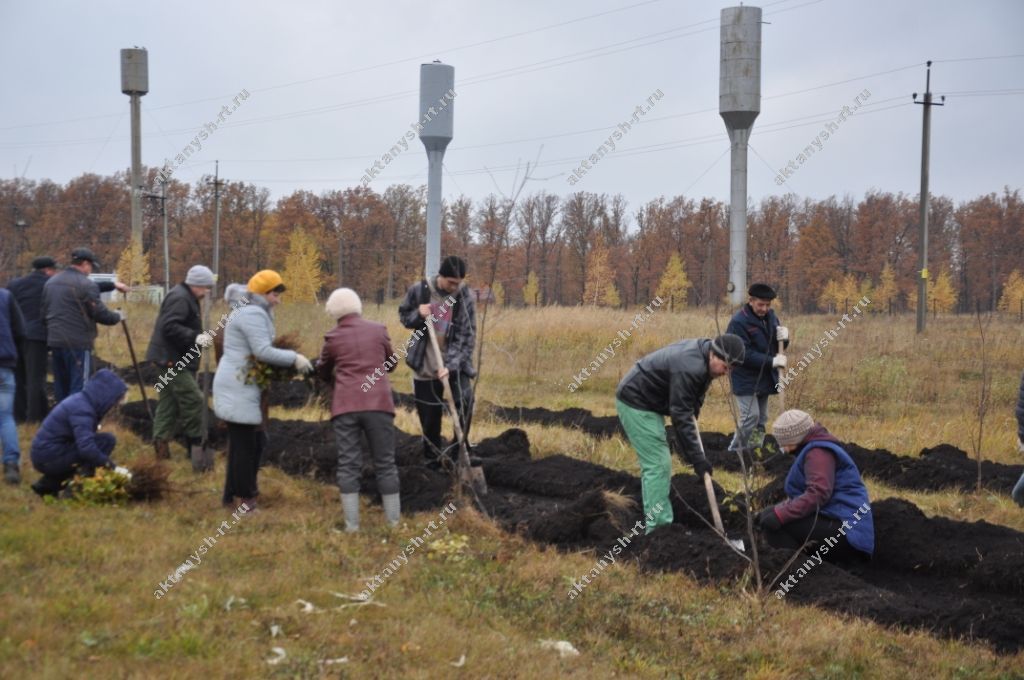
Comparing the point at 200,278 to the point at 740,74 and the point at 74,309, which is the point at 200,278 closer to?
the point at 74,309

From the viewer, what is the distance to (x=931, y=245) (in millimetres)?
56312

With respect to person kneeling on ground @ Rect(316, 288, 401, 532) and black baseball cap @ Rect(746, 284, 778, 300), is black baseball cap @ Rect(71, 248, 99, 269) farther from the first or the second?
black baseball cap @ Rect(746, 284, 778, 300)

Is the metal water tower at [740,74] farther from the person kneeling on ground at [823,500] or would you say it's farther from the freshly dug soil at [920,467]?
the person kneeling on ground at [823,500]

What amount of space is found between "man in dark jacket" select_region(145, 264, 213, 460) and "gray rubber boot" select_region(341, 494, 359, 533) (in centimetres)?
248

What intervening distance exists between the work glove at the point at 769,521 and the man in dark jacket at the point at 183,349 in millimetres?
4890

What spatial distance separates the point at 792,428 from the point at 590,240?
43.2 m

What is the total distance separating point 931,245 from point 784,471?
2069 inches

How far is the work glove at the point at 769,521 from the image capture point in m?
6.41

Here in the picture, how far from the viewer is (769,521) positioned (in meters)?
6.48

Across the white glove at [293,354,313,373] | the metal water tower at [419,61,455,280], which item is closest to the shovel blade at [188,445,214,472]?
the white glove at [293,354,313,373]

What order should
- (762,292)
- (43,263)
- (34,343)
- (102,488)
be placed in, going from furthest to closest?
1. (43,263)
2. (34,343)
3. (762,292)
4. (102,488)

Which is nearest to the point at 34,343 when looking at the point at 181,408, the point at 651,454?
the point at 181,408

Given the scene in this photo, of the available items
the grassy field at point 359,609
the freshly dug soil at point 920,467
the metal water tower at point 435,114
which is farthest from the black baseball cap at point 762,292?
the metal water tower at point 435,114

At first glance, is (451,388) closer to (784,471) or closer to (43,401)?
(784,471)
